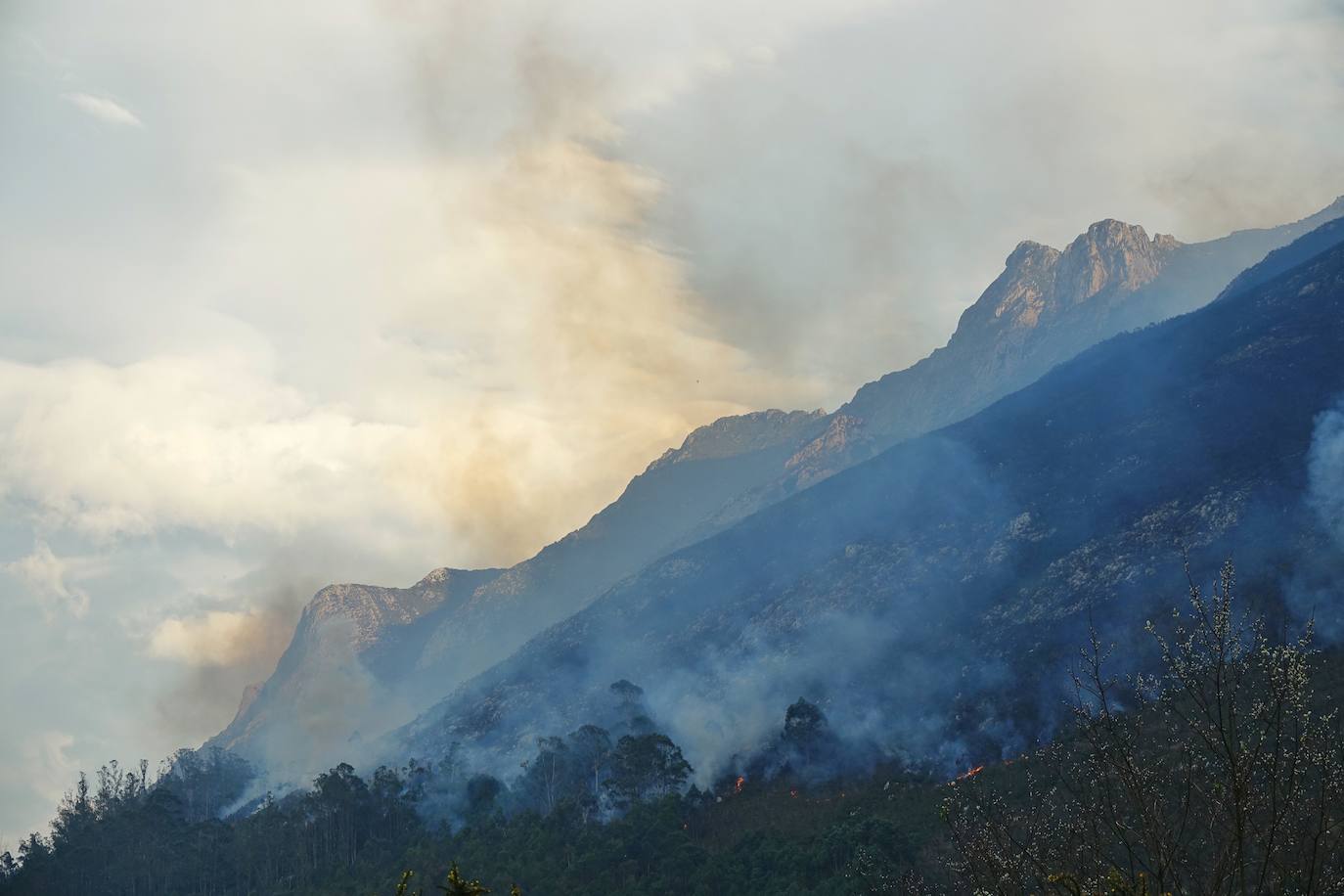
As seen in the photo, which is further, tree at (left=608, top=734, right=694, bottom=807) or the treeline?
tree at (left=608, top=734, right=694, bottom=807)

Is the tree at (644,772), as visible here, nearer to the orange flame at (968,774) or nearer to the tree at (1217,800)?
the orange flame at (968,774)

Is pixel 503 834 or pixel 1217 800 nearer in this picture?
pixel 1217 800

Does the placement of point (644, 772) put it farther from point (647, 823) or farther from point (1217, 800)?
point (1217, 800)

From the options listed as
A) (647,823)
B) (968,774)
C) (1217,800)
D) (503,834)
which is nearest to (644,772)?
(503,834)

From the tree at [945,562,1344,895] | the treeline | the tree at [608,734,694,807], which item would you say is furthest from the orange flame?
the tree at [945,562,1344,895]

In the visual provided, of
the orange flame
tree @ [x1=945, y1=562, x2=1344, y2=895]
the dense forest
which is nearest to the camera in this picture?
tree @ [x1=945, y1=562, x2=1344, y2=895]

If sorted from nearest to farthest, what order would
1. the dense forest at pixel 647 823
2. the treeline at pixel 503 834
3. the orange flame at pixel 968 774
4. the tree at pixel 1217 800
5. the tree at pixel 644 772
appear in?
the tree at pixel 1217 800 < the dense forest at pixel 647 823 < the treeline at pixel 503 834 < the orange flame at pixel 968 774 < the tree at pixel 644 772

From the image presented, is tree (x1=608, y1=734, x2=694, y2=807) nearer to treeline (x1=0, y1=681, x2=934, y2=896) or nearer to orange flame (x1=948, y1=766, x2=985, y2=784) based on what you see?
treeline (x1=0, y1=681, x2=934, y2=896)

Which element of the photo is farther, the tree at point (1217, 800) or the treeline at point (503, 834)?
the treeline at point (503, 834)

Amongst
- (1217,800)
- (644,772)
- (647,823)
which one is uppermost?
(644,772)

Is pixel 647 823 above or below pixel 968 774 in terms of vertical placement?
above

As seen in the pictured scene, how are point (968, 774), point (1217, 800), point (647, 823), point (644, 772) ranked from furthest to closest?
point (644, 772) < point (968, 774) < point (647, 823) < point (1217, 800)

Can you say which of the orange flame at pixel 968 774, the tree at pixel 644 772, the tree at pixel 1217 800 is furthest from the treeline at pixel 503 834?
the tree at pixel 1217 800

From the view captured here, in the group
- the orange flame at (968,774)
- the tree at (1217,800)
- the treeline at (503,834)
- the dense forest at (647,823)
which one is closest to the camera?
the tree at (1217,800)
